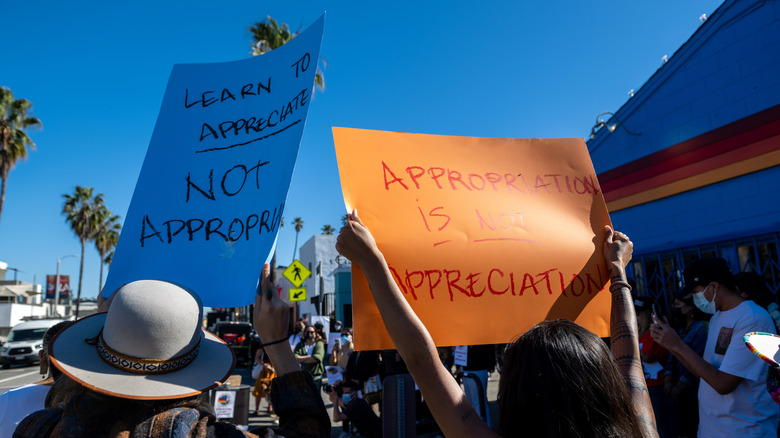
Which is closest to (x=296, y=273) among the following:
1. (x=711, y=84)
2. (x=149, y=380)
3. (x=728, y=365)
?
(x=711, y=84)

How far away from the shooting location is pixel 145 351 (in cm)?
139

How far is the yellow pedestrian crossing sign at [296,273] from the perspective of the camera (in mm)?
12078

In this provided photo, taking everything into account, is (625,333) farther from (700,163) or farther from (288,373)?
(700,163)

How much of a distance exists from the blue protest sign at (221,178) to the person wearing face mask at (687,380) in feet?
14.0

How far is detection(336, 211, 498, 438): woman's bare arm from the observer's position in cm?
134

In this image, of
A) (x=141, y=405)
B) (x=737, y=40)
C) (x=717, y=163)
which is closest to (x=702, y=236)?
(x=717, y=163)

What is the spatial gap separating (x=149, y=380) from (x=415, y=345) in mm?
765

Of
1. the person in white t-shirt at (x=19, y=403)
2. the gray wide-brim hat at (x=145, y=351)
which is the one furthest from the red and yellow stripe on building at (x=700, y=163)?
the person in white t-shirt at (x=19, y=403)

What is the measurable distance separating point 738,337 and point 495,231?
1.89 m

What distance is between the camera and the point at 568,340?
1.28 metres

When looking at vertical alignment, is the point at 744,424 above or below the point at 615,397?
below

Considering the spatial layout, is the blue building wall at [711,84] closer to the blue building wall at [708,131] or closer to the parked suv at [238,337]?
the blue building wall at [708,131]

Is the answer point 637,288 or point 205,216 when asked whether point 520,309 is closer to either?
point 205,216

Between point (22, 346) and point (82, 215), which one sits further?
point (82, 215)
